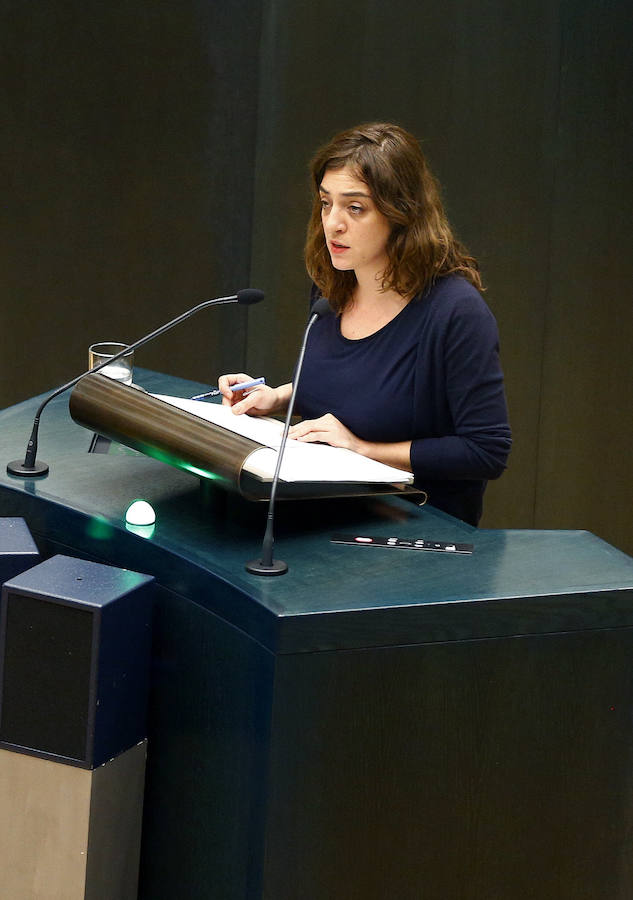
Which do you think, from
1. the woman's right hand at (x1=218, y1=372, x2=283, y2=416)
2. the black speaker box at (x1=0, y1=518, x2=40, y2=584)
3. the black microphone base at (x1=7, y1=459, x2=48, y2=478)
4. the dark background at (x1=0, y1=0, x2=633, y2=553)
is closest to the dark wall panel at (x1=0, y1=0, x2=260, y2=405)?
the dark background at (x1=0, y1=0, x2=633, y2=553)

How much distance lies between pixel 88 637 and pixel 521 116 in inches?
108

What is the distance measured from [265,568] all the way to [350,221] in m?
0.84

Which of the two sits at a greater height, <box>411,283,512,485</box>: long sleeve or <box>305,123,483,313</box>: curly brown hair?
<box>305,123,483,313</box>: curly brown hair

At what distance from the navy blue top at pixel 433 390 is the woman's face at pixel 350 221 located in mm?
135

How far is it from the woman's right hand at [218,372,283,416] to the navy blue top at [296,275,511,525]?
0.09 meters

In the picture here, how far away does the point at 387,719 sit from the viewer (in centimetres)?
173

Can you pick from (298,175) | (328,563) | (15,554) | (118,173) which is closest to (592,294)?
(298,175)

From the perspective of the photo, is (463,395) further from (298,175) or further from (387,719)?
(298,175)

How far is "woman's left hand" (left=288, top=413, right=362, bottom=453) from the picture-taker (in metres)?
2.21

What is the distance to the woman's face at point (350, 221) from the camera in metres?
2.37

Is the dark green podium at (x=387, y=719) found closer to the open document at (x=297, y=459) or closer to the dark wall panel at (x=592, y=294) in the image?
the open document at (x=297, y=459)

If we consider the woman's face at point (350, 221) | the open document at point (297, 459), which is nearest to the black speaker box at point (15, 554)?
the open document at point (297, 459)

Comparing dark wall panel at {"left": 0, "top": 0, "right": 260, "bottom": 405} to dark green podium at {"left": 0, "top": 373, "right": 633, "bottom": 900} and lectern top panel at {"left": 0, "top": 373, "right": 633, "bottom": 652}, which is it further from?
dark green podium at {"left": 0, "top": 373, "right": 633, "bottom": 900}

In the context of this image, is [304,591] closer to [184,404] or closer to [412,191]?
[184,404]
